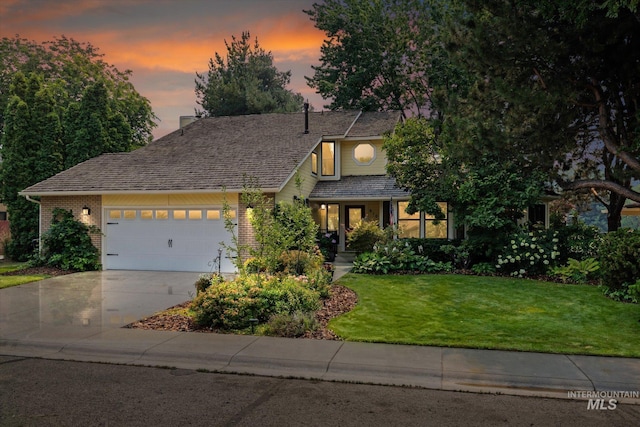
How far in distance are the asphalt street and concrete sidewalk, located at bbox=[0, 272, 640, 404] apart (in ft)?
1.14

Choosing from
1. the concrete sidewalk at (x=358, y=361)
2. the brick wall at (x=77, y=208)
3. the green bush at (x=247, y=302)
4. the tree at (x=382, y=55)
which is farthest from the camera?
the tree at (x=382, y=55)

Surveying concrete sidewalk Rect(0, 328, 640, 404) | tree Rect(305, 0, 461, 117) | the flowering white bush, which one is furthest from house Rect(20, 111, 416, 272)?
tree Rect(305, 0, 461, 117)

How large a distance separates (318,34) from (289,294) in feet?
103

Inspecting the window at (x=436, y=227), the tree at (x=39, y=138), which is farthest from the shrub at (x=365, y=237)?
the tree at (x=39, y=138)

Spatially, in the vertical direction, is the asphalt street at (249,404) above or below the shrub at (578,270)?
below

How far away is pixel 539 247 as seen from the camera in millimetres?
14742

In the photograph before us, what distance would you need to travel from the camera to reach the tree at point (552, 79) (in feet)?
29.6

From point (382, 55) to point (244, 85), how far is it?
13.5 metres

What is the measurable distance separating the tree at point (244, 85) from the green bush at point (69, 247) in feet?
76.4

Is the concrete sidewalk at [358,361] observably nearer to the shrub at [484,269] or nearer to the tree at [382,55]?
the shrub at [484,269]

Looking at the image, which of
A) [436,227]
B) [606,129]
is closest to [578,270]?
[606,129]

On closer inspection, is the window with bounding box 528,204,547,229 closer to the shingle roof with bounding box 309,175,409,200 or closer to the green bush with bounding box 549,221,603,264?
the green bush with bounding box 549,221,603,264

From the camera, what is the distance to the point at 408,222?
2012 cm

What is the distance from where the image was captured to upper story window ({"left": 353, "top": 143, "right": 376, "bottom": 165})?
22859mm
